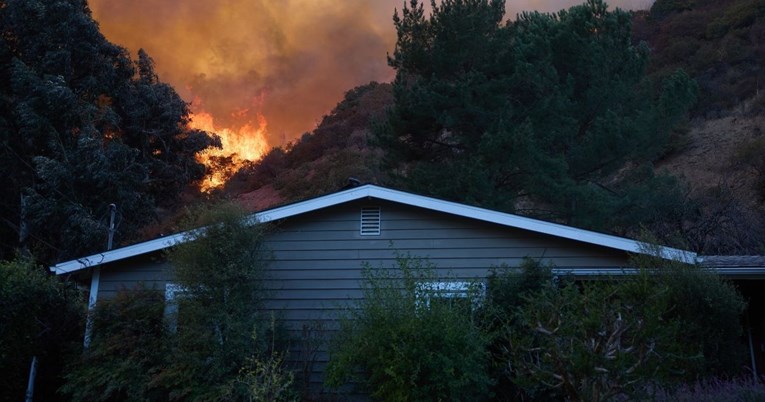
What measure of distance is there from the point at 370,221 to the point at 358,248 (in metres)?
0.49

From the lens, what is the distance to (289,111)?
29141 mm

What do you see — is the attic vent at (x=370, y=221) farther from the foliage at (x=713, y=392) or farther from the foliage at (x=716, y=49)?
the foliage at (x=716, y=49)

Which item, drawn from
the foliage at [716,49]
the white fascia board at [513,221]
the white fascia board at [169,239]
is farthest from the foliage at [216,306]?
the foliage at [716,49]

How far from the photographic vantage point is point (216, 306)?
9375mm

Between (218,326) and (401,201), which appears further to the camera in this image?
(401,201)

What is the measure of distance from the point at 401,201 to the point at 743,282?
18.8 ft

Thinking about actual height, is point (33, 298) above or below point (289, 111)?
below

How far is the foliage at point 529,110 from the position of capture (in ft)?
59.8

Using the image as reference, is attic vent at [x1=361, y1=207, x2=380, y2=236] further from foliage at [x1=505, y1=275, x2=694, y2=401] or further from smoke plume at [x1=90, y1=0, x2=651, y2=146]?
smoke plume at [x1=90, y1=0, x2=651, y2=146]

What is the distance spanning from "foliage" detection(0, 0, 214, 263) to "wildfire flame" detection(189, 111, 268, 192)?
2.53 meters

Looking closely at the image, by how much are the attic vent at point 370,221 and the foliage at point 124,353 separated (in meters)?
3.31

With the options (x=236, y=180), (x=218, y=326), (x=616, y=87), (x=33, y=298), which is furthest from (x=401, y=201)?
(x=236, y=180)

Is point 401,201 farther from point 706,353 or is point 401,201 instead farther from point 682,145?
point 682,145

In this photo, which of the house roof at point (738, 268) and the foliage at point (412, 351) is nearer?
the foliage at point (412, 351)
